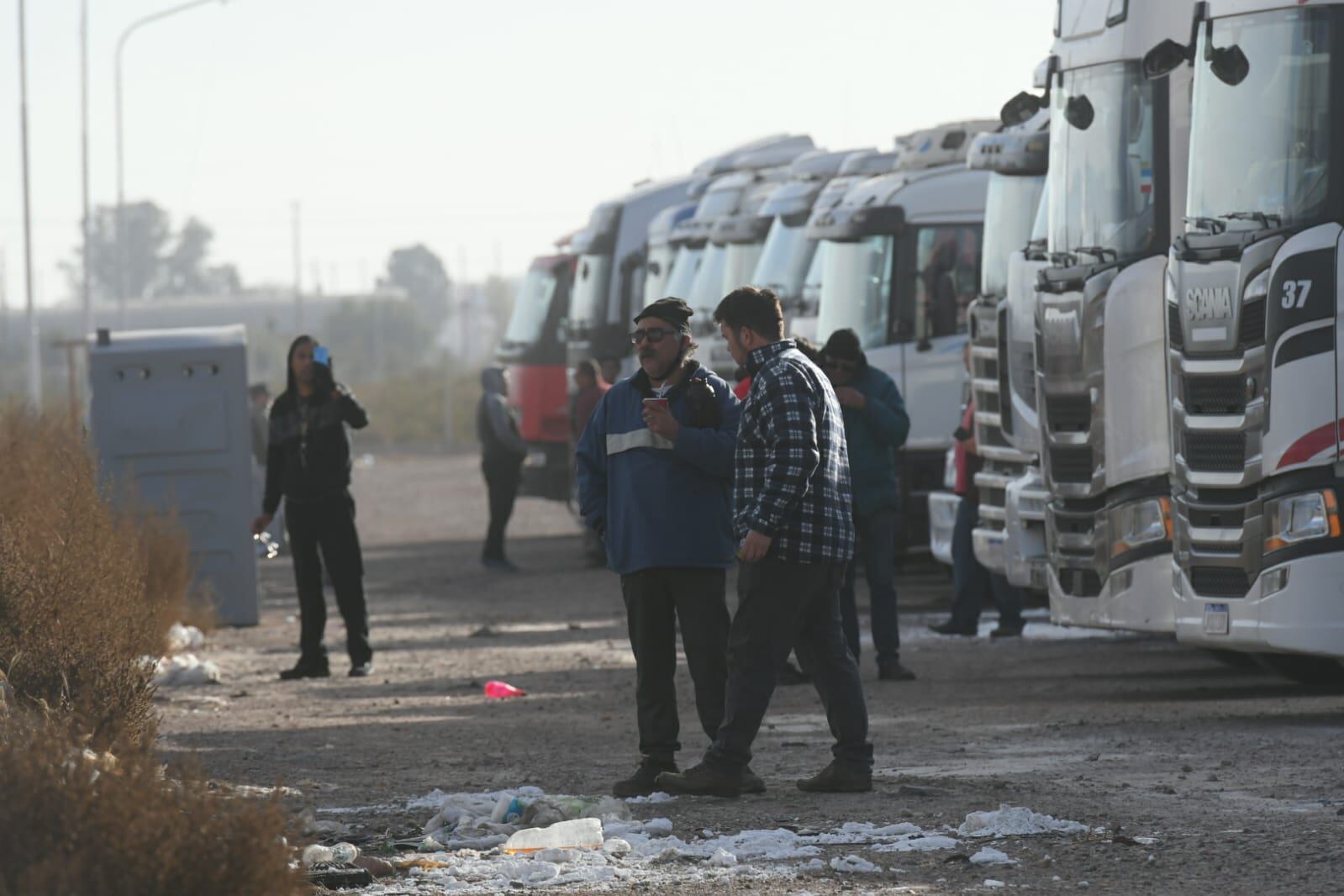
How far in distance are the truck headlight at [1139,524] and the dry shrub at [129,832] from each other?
Result: 6.91 meters

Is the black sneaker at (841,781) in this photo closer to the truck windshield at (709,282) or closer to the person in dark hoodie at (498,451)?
the person in dark hoodie at (498,451)

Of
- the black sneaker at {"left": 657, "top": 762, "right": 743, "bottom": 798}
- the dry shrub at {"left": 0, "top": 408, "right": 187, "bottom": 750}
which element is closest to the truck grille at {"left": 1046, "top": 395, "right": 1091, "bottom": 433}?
the black sneaker at {"left": 657, "top": 762, "right": 743, "bottom": 798}

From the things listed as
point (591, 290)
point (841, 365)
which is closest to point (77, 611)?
point (841, 365)

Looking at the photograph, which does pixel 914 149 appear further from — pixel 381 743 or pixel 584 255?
pixel 381 743

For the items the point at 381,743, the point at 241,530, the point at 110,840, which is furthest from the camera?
the point at 241,530

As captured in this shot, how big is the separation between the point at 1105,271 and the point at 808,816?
4.52 metres

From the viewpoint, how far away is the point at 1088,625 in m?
12.6

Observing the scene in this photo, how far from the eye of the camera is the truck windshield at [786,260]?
22.2 m

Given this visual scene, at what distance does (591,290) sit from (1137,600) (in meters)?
17.4

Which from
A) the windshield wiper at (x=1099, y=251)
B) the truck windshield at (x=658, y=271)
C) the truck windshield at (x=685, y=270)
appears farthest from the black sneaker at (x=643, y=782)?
the truck windshield at (x=658, y=271)

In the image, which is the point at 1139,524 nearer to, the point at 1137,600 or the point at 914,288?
the point at 1137,600

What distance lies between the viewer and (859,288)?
20.1 m

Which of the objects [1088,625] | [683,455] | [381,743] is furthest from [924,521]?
[683,455]

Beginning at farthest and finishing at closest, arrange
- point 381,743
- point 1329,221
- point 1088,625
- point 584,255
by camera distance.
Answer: point 584,255, point 1088,625, point 381,743, point 1329,221
